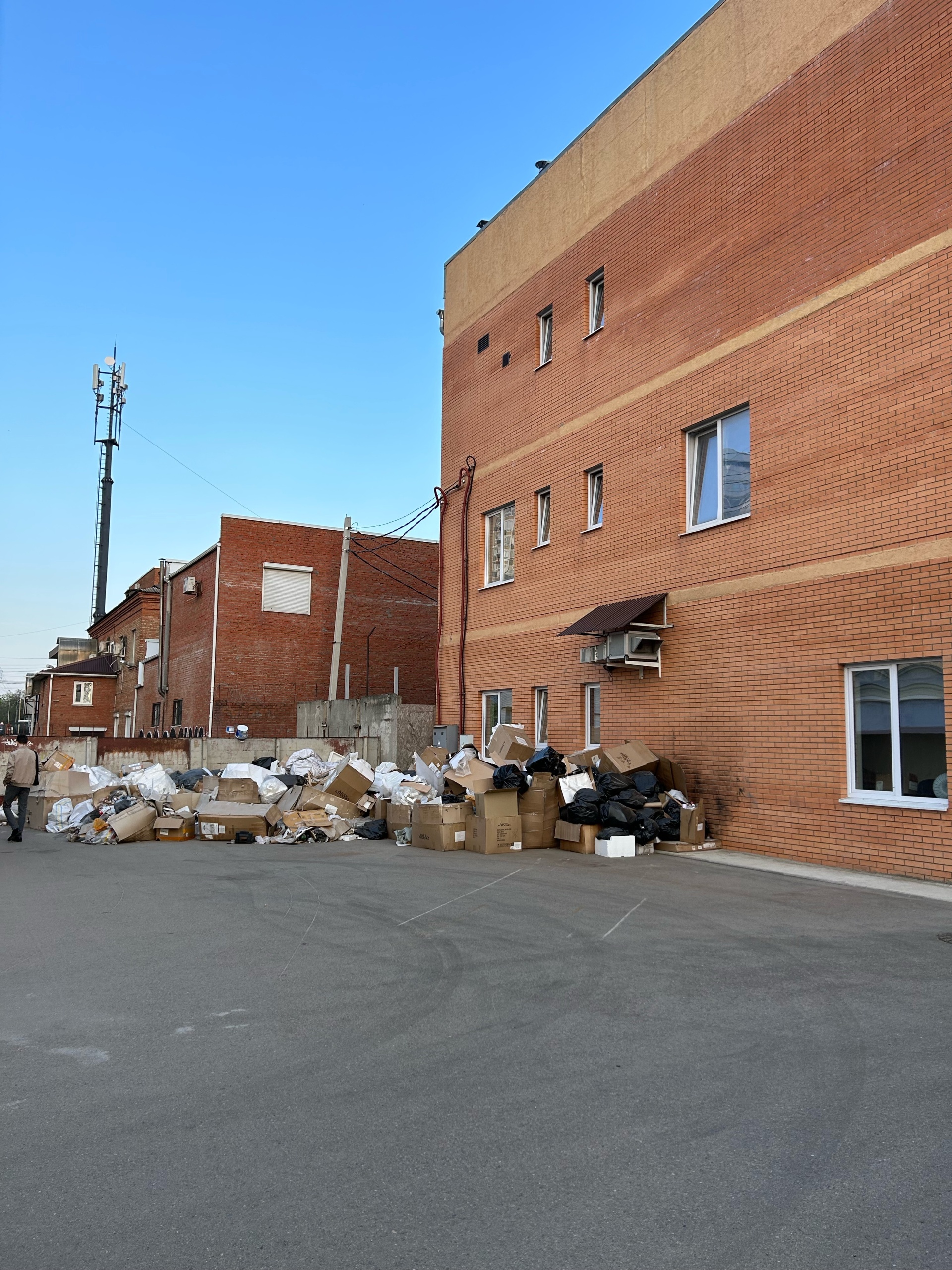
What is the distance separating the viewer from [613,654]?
532 inches

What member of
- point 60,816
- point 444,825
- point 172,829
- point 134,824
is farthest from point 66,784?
point 444,825

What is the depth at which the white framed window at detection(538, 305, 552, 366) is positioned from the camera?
1739cm

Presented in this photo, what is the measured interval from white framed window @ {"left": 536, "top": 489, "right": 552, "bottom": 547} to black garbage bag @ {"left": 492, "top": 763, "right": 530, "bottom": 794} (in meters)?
5.28

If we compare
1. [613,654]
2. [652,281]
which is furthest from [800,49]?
[613,654]

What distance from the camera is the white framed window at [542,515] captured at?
55.8 feet

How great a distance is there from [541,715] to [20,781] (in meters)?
8.52

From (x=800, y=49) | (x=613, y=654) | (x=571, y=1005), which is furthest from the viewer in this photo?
(x=613, y=654)

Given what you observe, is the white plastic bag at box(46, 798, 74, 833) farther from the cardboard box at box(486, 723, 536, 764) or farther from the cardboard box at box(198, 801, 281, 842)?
the cardboard box at box(486, 723, 536, 764)

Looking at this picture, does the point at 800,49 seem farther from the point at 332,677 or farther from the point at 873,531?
the point at 332,677

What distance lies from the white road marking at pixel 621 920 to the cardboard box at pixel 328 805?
7.19m

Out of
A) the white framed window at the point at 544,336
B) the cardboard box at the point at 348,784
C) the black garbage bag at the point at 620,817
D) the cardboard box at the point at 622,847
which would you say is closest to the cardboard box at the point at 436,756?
the cardboard box at the point at 348,784

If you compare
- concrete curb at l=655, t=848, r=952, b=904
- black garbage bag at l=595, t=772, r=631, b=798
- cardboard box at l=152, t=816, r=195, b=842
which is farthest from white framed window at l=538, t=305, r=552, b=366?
cardboard box at l=152, t=816, r=195, b=842

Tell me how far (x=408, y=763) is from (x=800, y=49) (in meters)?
14.3

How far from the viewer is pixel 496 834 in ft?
41.2
